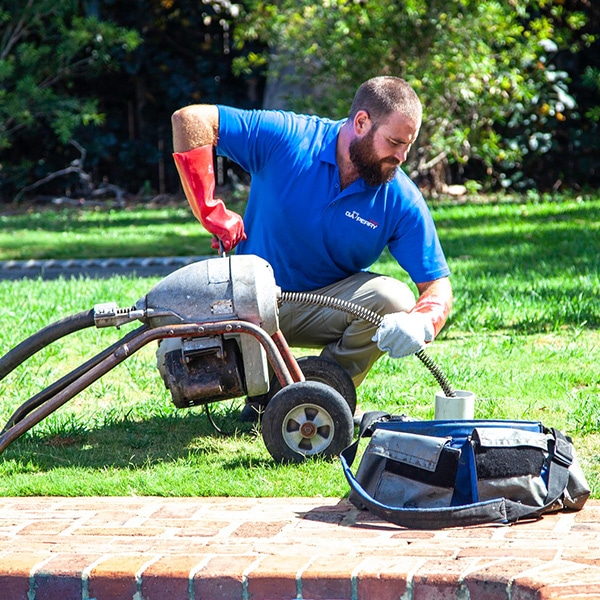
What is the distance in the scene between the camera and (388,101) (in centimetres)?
390

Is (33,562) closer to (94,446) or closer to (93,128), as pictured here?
(94,446)

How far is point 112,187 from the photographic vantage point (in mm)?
15039

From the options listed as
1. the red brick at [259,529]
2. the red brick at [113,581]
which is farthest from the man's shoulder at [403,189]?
the red brick at [113,581]

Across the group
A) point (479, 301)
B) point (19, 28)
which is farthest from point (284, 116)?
point (19, 28)

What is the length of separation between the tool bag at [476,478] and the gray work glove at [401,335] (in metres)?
0.46

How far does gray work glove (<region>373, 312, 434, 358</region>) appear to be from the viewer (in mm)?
3557

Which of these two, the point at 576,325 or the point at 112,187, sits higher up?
the point at 112,187

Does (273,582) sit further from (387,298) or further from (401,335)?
(387,298)

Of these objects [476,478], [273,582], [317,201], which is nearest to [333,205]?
[317,201]

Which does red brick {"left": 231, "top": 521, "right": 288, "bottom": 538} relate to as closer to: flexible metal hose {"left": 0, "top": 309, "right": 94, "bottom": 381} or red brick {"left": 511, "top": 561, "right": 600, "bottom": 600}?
red brick {"left": 511, "top": 561, "right": 600, "bottom": 600}

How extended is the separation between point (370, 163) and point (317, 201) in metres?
0.27

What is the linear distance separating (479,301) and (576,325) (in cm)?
72

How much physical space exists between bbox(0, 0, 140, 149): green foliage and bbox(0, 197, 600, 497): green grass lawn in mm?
6441

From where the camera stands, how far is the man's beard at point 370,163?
12.9 feet
